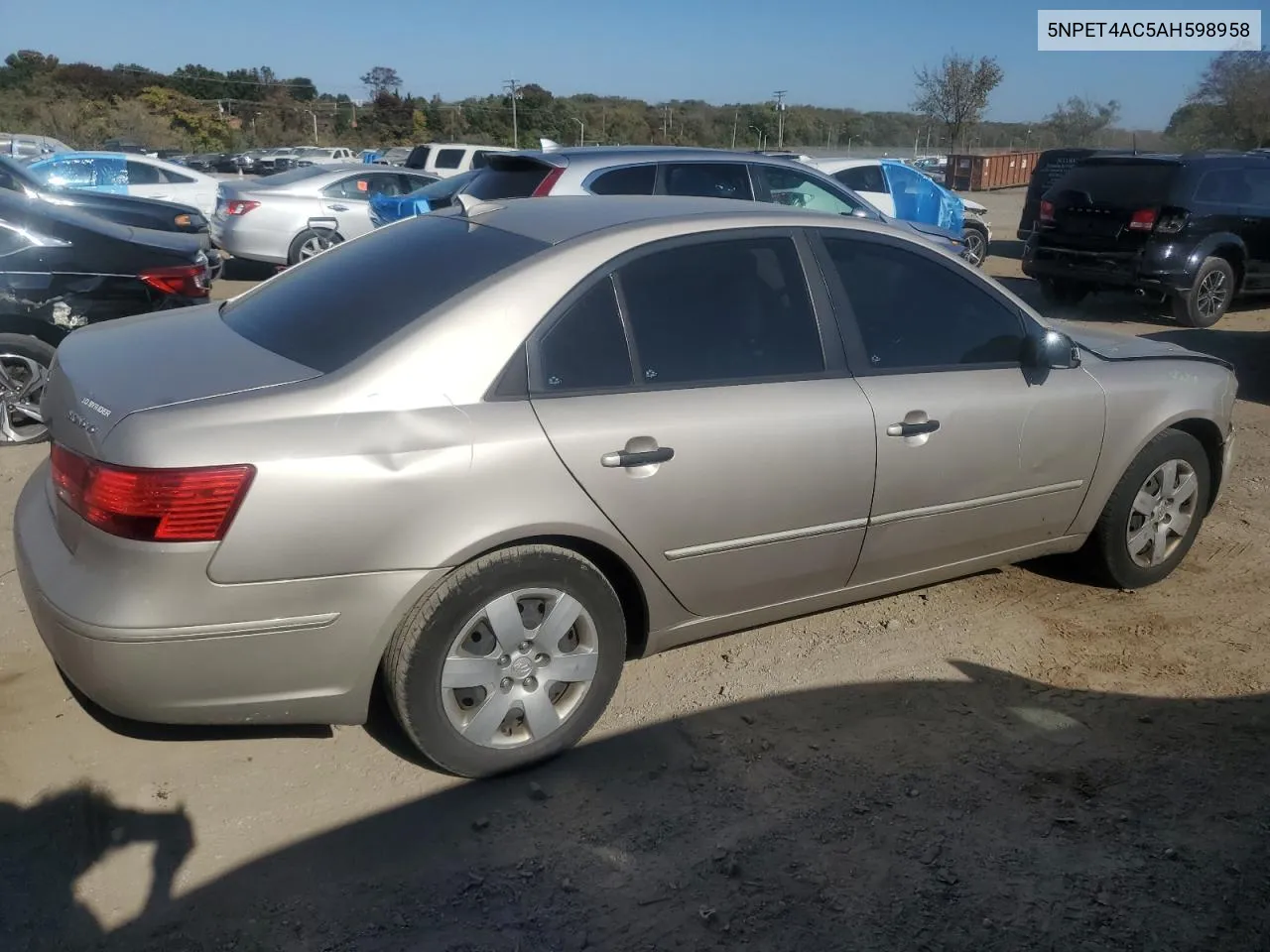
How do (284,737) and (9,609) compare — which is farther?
(9,609)

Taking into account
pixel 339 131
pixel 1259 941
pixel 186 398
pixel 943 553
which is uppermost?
pixel 339 131

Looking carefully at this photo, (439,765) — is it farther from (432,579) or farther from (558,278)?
(558,278)

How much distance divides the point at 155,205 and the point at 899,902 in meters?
11.1

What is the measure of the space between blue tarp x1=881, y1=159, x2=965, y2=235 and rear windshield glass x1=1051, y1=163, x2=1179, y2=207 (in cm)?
236

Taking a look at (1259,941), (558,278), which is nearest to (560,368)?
(558,278)

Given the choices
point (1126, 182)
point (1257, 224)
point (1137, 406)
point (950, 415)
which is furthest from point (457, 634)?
point (1257, 224)

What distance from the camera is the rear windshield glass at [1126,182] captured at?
1113 centimetres

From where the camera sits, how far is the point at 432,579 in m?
2.93

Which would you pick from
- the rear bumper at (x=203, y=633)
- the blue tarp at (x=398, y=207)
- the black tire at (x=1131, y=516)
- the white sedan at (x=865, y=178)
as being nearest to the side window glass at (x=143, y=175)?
the blue tarp at (x=398, y=207)

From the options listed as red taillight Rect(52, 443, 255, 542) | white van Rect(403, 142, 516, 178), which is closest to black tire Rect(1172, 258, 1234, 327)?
red taillight Rect(52, 443, 255, 542)

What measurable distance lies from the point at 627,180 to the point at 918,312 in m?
4.28

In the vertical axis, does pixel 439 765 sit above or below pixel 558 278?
below

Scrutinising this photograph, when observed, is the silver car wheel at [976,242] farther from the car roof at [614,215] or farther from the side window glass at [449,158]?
the car roof at [614,215]

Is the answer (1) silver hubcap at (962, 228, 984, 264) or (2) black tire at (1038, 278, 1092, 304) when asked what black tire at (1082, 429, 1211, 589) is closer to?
(2) black tire at (1038, 278, 1092, 304)
